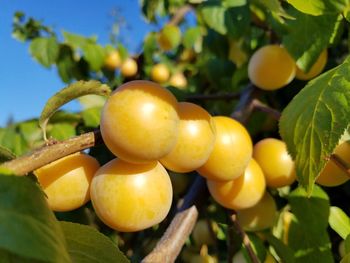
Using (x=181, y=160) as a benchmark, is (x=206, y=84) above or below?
below

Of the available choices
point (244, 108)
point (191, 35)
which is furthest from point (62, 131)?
point (191, 35)

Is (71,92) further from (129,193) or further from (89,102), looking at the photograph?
(89,102)

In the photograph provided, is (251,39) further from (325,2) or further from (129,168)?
(129,168)

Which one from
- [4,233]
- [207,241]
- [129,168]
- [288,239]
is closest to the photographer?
[4,233]

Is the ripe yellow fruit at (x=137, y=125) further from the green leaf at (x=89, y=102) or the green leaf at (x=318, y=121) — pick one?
the green leaf at (x=89, y=102)

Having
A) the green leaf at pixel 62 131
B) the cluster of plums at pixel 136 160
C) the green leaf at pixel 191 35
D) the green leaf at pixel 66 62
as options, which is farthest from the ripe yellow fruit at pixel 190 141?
the green leaf at pixel 191 35

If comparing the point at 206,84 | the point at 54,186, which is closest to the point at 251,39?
the point at 206,84

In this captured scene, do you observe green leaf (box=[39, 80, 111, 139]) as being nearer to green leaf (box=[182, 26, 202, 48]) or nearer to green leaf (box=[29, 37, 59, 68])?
green leaf (box=[29, 37, 59, 68])
